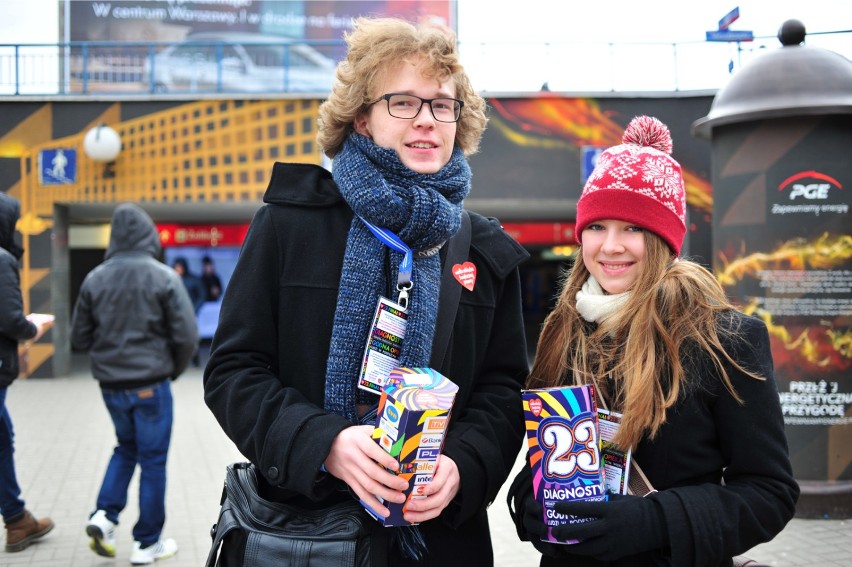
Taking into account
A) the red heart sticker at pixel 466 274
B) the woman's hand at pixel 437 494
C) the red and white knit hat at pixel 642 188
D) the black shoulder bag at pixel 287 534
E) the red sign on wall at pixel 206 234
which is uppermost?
the red sign on wall at pixel 206 234

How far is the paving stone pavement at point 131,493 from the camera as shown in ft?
15.1

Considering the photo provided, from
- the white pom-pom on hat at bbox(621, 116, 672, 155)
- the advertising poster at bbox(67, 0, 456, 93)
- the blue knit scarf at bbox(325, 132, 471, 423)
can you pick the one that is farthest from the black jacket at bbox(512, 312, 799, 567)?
the advertising poster at bbox(67, 0, 456, 93)

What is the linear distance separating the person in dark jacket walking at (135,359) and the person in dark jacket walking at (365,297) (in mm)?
2910

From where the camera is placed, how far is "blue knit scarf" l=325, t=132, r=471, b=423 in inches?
72.4

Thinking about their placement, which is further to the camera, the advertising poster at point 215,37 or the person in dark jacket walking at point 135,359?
the advertising poster at point 215,37

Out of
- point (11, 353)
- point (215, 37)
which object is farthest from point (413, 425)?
point (215, 37)

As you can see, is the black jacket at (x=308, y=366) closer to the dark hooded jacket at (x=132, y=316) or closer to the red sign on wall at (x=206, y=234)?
the dark hooded jacket at (x=132, y=316)

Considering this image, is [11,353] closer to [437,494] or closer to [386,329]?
[386,329]

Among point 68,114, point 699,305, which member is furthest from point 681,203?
point 68,114

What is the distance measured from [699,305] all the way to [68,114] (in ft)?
42.5

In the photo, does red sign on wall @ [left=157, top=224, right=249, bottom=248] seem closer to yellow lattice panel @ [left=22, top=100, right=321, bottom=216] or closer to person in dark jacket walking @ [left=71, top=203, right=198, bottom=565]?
yellow lattice panel @ [left=22, top=100, right=321, bottom=216]

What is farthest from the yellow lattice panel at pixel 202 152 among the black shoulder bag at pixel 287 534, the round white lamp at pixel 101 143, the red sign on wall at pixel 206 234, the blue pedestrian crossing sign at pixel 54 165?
the black shoulder bag at pixel 287 534

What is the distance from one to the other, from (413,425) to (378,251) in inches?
21.9

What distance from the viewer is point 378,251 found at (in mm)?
1907
